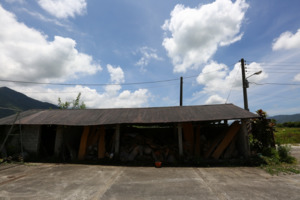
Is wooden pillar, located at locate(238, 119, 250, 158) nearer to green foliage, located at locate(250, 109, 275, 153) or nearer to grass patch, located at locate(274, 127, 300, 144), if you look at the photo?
green foliage, located at locate(250, 109, 275, 153)

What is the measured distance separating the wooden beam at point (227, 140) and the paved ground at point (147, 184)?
164 cm

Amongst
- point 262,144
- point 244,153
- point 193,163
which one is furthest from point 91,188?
point 262,144

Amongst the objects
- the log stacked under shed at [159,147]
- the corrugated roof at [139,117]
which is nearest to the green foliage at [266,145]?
the log stacked under shed at [159,147]

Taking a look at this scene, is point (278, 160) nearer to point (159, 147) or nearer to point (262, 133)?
point (262, 133)

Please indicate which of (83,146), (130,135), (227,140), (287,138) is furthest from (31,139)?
(287,138)

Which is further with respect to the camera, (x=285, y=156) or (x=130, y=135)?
(x=130, y=135)

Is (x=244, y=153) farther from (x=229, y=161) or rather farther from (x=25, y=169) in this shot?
(x=25, y=169)

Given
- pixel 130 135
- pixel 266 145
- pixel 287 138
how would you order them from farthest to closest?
pixel 287 138, pixel 130 135, pixel 266 145

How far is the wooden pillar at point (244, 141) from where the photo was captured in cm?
835

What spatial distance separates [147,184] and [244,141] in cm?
653

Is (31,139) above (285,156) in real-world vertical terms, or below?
above

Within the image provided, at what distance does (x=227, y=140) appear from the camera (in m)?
8.91

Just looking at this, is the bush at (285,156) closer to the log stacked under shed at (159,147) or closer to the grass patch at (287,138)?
the log stacked under shed at (159,147)

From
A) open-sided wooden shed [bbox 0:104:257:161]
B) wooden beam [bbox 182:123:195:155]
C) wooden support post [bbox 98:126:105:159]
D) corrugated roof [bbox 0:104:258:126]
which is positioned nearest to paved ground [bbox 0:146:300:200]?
open-sided wooden shed [bbox 0:104:257:161]
